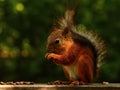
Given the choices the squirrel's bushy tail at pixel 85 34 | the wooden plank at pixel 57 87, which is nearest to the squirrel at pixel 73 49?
the squirrel's bushy tail at pixel 85 34

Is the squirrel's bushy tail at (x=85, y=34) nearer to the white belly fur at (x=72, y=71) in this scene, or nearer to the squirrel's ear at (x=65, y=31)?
the squirrel's ear at (x=65, y=31)

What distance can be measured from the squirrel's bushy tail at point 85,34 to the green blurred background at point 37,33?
4.15 meters

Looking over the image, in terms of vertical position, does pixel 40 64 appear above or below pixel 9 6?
below

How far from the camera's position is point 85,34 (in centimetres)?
443

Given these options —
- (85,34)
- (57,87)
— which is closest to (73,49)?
(85,34)

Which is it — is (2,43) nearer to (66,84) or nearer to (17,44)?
(17,44)

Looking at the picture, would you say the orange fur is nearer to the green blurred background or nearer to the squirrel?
the squirrel

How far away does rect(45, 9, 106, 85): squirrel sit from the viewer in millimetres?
4247

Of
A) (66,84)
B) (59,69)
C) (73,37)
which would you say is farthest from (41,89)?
(59,69)

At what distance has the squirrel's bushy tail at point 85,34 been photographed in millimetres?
4277

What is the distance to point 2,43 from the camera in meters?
8.93

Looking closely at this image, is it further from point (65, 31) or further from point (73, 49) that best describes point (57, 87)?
point (65, 31)

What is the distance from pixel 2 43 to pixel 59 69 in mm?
955

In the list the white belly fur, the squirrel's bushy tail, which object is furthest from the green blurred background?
the white belly fur
